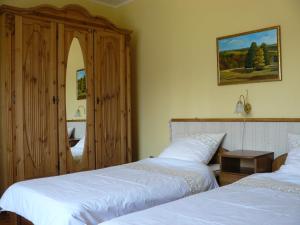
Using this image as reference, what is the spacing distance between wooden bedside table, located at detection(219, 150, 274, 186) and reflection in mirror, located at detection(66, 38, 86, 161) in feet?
5.51

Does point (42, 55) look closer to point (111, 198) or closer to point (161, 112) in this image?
point (161, 112)

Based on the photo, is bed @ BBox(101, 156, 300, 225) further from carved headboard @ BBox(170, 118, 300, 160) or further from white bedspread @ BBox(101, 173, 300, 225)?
carved headboard @ BBox(170, 118, 300, 160)

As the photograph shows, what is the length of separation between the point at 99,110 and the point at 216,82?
1438mm

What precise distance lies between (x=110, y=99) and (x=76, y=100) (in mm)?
483

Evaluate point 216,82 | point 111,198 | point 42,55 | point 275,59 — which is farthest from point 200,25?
point 111,198

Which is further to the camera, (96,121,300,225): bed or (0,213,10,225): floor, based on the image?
(0,213,10,225): floor

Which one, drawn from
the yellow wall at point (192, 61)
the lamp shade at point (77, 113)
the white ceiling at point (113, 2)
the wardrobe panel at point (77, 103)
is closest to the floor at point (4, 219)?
the wardrobe panel at point (77, 103)

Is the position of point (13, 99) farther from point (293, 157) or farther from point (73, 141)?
point (293, 157)

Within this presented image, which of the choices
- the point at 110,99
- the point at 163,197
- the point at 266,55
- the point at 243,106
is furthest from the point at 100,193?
the point at 266,55

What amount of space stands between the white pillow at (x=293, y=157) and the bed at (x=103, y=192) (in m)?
0.63

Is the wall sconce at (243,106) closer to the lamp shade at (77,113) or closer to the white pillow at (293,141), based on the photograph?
the white pillow at (293,141)

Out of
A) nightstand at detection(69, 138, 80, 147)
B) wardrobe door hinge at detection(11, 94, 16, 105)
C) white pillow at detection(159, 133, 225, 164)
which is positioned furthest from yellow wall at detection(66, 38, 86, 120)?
white pillow at detection(159, 133, 225, 164)

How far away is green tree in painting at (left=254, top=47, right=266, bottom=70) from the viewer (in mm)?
3123

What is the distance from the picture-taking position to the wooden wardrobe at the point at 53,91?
3.16 metres
